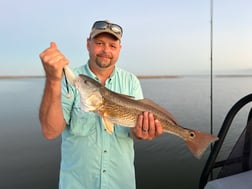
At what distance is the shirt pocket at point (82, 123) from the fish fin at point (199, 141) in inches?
33.9

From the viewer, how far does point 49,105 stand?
214 centimetres

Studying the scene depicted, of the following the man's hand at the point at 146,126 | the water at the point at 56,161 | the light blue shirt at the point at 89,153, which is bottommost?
the water at the point at 56,161

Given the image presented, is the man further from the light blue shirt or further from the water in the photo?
the water

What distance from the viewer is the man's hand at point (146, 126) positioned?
237 centimetres

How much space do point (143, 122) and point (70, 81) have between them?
689mm

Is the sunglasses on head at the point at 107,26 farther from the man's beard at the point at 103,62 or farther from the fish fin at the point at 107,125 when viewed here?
the fish fin at the point at 107,125

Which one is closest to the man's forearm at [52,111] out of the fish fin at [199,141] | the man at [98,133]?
the man at [98,133]

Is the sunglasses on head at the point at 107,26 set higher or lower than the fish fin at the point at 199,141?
higher

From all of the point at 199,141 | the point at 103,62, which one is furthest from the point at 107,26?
the point at 199,141

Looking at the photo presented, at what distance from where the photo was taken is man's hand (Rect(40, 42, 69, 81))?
182cm

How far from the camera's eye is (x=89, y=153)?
8.14 ft

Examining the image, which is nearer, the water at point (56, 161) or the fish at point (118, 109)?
the fish at point (118, 109)

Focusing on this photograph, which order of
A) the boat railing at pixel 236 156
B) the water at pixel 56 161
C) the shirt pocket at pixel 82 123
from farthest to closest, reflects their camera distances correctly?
the water at pixel 56 161 < the shirt pocket at pixel 82 123 < the boat railing at pixel 236 156

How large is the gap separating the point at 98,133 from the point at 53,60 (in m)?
0.93
